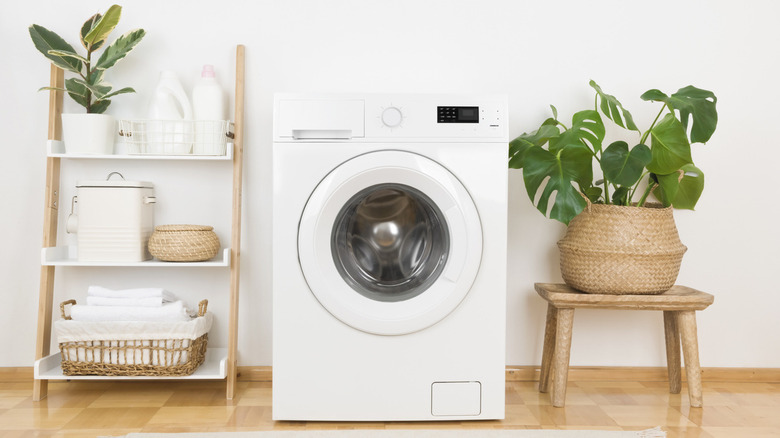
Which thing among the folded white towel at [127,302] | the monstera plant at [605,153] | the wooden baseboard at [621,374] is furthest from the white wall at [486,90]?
the monstera plant at [605,153]

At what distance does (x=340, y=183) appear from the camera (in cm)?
162

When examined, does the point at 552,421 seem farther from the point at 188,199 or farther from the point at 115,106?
the point at 115,106

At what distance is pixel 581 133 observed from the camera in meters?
1.75

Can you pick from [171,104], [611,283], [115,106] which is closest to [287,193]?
[171,104]

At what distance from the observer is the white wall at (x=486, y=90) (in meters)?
2.10

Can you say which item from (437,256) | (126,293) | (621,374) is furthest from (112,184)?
(621,374)

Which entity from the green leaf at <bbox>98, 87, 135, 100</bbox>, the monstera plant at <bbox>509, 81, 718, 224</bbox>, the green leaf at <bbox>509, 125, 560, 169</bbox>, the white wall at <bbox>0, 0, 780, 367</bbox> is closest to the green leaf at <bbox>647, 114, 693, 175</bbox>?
the monstera plant at <bbox>509, 81, 718, 224</bbox>

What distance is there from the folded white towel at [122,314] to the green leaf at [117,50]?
0.76 metres

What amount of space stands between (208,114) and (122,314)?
68 centimetres

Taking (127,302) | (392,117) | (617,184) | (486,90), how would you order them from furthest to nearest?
1. (486,90)
2. (127,302)
3. (617,184)
4. (392,117)

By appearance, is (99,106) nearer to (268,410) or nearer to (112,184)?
(112,184)

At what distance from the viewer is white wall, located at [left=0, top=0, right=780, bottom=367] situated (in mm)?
2096

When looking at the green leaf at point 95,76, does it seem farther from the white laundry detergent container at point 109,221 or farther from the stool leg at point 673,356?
the stool leg at point 673,356

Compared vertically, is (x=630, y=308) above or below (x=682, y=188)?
below
